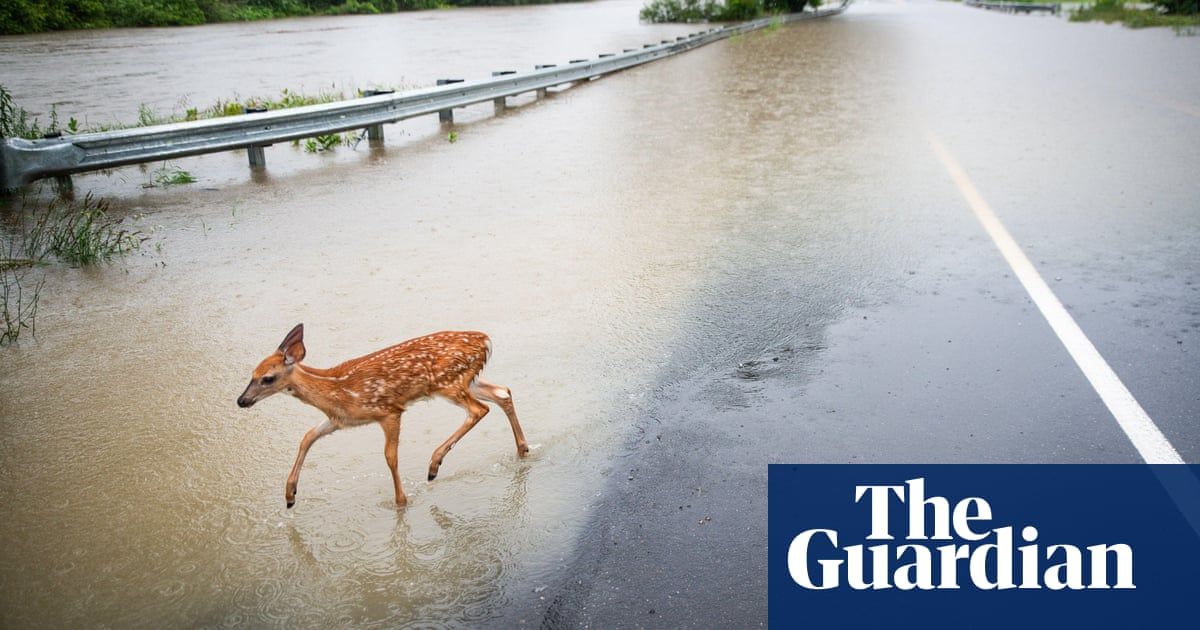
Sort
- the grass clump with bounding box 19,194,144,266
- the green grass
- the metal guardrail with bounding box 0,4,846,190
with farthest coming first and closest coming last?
the green grass
the metal guardrail with bounding box 0,4,846,190
the grass clump with bounding box 19,194,144,266

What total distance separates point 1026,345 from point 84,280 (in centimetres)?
676

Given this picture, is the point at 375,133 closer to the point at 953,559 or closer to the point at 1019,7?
the point at 953,559

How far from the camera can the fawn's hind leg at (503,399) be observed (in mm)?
4473

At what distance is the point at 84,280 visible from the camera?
23.8 ft

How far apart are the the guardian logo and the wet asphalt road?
0.28 meters

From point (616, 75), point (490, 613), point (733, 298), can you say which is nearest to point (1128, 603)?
point (490, 613)

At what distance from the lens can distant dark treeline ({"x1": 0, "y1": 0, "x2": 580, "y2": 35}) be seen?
3478 cm

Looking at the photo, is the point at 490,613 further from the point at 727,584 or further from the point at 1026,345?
the point at 1026,345

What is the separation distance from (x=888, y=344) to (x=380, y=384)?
3.24 m

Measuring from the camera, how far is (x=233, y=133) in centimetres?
1112

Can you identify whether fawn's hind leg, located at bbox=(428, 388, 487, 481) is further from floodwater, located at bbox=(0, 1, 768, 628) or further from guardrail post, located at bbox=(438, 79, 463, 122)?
guardrail post, located at bbox=(438, 79, 463, 122)

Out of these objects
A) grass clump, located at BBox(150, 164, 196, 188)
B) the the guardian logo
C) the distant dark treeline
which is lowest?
the the guardian logo

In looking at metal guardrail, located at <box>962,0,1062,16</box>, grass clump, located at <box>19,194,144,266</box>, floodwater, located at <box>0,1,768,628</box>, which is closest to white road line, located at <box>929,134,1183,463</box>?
floodwater, located at <box>0,1,768,628</box>

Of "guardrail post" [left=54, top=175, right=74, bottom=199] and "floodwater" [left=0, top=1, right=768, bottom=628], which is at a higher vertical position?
"guardrail post" [left=54, top=175, right=74, bottom=199]
